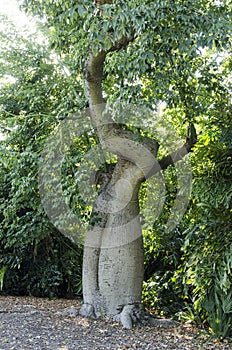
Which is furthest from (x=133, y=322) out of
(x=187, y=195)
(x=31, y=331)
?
(x=187, y=195)

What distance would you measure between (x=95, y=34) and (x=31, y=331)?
10.1 ft

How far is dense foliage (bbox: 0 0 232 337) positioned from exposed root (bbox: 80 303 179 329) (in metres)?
0.43

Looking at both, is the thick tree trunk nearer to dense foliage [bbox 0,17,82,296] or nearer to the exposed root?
the exposed root

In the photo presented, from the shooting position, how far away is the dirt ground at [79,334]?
4.20 metres

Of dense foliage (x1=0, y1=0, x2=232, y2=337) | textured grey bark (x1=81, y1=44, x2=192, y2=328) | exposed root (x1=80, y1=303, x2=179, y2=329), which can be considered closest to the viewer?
dense foliage (x1=0, y1=0, x2=232, y2=337)

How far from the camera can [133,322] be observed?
16.7 ft

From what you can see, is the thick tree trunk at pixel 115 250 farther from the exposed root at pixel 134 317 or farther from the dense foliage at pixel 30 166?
the dense foliage at pixel 30 166

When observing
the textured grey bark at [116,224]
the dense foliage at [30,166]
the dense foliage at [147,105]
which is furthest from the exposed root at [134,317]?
the dense foliage at [30,166]

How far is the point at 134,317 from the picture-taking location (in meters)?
5.14

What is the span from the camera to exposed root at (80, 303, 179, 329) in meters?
5.07

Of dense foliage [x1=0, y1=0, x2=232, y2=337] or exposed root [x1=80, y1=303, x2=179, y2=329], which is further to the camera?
exposed root [x1=80, y1=303, x2=179, y2=329]

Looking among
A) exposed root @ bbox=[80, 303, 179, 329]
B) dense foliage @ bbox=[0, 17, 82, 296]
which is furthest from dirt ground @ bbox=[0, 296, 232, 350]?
dense foliage @ bbox=[0, 17, 82, 296]

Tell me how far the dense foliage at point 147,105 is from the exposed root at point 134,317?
432 millimetres

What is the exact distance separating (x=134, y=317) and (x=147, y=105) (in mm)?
2505
